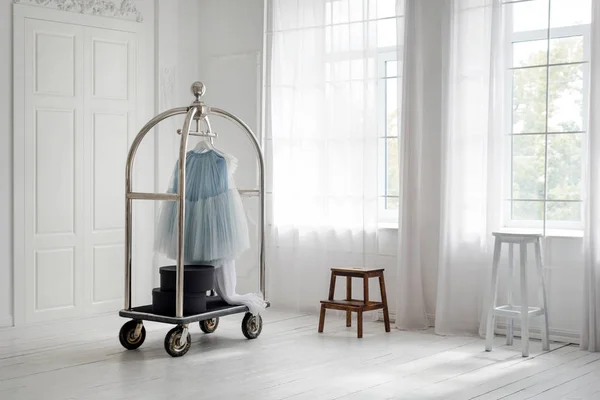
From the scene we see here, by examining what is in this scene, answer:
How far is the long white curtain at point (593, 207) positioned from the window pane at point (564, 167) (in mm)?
250

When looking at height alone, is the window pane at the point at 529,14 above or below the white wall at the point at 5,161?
above

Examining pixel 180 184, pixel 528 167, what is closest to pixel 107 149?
pixel 180 184

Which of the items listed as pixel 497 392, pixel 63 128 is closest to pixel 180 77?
pixel 63 128

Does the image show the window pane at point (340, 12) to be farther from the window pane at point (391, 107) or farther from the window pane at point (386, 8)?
the window pane at point (391, 107)

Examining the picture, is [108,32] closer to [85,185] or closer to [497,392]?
[85,185]

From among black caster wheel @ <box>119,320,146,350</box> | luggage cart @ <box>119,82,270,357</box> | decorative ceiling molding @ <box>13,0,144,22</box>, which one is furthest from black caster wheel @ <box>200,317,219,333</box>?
decorative ceiling molding @ <box>13,0,144,22</box>

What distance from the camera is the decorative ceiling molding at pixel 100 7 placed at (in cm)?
636

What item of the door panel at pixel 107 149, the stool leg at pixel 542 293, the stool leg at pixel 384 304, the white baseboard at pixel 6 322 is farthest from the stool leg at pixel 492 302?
the white baseboard at pixel 6 322

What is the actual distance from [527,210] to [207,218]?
210 centimetres

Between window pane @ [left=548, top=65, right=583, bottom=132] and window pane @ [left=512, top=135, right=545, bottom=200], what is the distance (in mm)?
147

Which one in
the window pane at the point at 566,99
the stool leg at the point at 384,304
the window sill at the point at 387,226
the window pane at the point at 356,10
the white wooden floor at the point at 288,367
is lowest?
the white wooden floor at the point at 288,367

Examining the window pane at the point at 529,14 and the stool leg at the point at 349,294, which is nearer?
the window pane at the point at 529,14

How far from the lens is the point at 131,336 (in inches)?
205

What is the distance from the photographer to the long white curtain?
5.10 m
